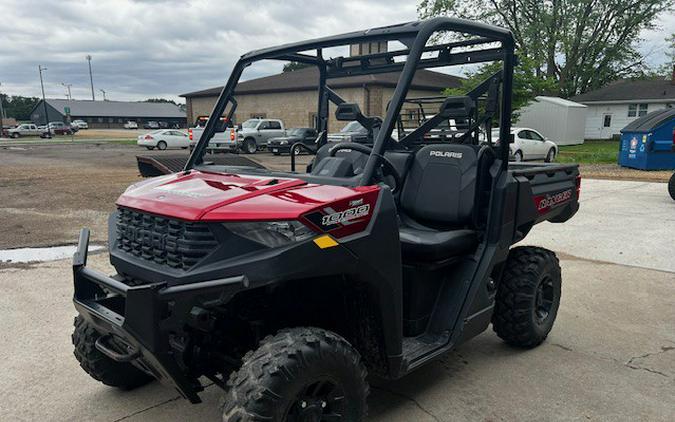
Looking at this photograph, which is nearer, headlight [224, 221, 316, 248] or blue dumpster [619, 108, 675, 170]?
headlight [224, 221, 316, 248]

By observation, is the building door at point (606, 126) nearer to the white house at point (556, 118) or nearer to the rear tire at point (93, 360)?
the white house at point (556, 118)

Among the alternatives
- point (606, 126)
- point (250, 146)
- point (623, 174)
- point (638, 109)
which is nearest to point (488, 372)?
point (623, 174)

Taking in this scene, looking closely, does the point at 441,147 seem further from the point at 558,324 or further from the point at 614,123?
the point at 614,123

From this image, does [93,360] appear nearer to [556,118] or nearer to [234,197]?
[234,197]

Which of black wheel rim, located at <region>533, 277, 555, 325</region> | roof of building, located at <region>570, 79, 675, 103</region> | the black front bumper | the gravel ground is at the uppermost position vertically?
roof of building, located at <region>570, 79, 675, 103</region>

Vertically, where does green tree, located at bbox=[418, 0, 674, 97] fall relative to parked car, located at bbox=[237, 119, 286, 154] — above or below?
above

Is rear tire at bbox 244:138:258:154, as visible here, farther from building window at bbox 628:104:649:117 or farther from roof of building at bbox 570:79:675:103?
building window at bbox 628:104:649:117

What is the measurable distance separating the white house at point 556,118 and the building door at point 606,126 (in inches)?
272

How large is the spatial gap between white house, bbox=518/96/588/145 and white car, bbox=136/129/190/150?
64.5 ft

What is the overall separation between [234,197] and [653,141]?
15.6 m

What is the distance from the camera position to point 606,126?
122 feet

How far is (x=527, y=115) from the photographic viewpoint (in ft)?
102

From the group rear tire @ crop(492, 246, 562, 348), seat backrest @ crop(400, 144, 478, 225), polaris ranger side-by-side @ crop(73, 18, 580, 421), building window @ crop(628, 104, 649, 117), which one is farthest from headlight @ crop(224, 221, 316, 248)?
building window @ crop(628, 104, 649, 117)

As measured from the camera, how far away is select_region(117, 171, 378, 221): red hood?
7.48ft
